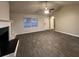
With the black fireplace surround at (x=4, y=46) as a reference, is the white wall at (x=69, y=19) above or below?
above

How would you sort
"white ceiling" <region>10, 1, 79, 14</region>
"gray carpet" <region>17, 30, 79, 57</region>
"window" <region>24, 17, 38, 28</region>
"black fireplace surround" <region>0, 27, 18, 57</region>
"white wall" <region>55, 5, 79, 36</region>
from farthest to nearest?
1. "window" <region>24, 17, 38, 28</region>
2. "white wall" <region>55, 5, 79, 36</region>
3. "white ceiling" <region>10, 1, 79, 14</region>
4. "gray carpet" <region>17, 30, 79, 57</region>
5. "black fireplace surround" <region>0, 27, 18, 57</region>

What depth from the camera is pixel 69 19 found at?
7.52m

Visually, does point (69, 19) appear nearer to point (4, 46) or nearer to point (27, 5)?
point (27, 5)

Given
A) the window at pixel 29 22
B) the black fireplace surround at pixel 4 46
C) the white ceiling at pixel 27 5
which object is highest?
the white ceiling at pixel 27 5

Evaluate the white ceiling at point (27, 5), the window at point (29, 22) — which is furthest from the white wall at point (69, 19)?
the window at point (29, 22)

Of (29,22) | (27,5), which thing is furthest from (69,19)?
(29,22)

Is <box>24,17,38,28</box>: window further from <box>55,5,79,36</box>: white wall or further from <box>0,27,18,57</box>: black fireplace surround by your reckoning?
<box>0,27,18,57</box>: black fireplace surround

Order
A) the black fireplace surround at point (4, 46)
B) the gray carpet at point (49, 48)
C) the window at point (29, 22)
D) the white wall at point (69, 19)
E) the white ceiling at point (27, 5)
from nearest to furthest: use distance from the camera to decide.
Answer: the black fireplace surround at point (4, 46), the gray carpet at point (49, 48), the white ceiling at point (27, 5), the white wall at point (69, 19), the window at point (29, 22)

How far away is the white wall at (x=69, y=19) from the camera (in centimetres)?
666

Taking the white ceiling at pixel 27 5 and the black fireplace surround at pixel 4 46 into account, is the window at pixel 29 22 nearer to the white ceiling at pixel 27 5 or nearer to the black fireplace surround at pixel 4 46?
the white ceiling at pixel 27 5

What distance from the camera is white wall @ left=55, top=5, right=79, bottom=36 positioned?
21.8 feet

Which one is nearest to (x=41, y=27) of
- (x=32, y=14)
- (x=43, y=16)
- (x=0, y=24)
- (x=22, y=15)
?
(x=43, y=16)

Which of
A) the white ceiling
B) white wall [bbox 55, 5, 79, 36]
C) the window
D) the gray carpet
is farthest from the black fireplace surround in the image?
the window

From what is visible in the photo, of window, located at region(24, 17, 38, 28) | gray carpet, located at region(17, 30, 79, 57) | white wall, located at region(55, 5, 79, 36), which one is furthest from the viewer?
window, located at region(24, 17, 38, 28)
